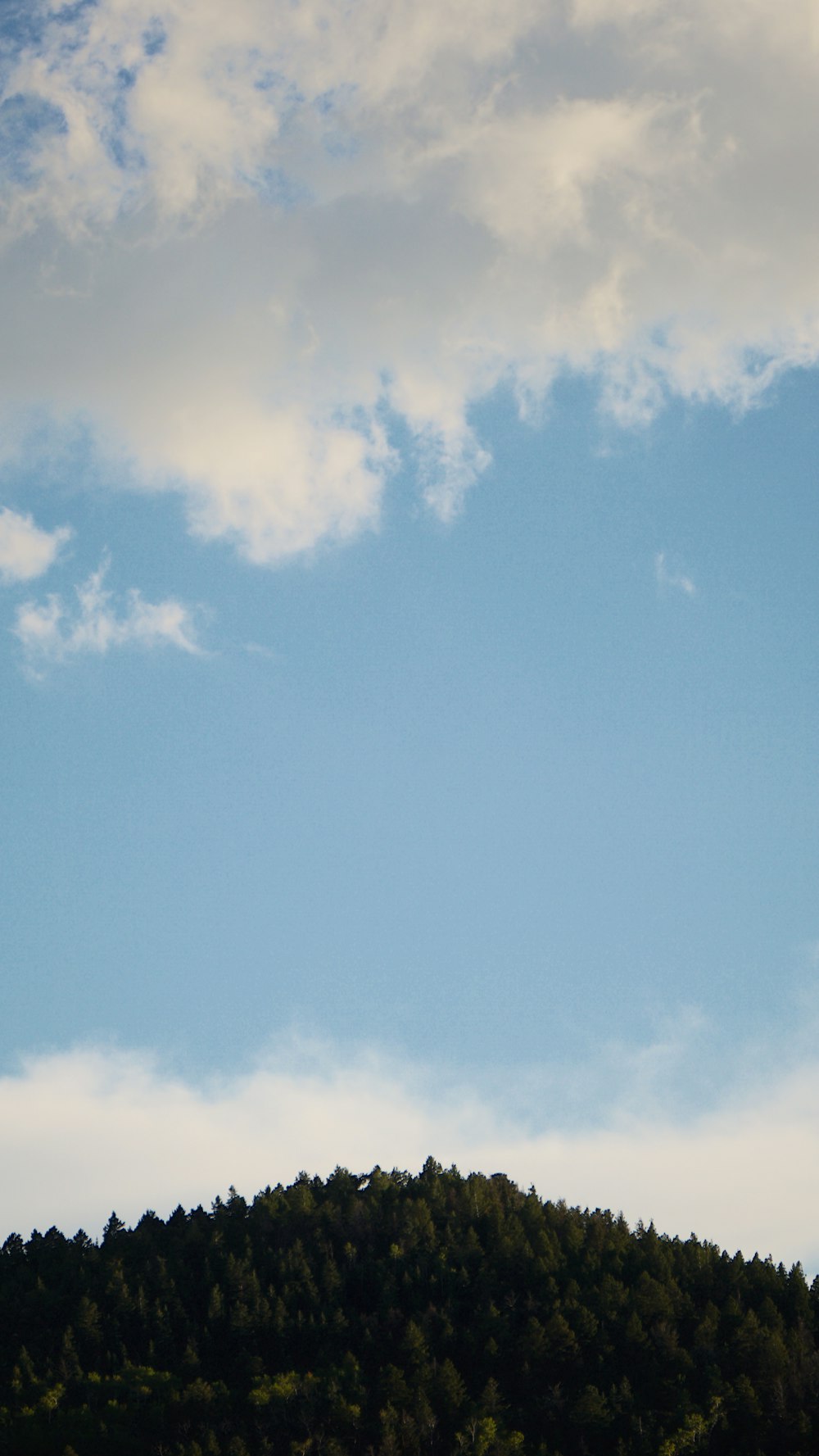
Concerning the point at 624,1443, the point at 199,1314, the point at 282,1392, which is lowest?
the point at 624,1443

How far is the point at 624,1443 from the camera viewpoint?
129 m

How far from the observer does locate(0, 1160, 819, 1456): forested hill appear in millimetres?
132750

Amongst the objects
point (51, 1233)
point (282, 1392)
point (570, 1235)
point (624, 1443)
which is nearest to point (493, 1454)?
point (624, 1443)

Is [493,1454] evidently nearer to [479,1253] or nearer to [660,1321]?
[660,1321]

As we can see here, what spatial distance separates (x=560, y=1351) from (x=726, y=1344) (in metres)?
20.1

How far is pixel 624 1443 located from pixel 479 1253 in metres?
45.1

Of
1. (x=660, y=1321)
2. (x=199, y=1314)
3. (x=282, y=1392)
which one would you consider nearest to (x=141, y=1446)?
(x=282, y=1392)

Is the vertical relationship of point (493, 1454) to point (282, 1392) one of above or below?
below

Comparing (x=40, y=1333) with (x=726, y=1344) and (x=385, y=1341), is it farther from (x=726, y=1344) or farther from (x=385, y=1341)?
(x=726, y=1344)

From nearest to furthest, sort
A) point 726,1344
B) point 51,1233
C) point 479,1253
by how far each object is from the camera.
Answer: point 726,1344
point 479,1253
point 51,1233

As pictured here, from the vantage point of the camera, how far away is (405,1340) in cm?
14862

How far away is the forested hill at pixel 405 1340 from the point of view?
133 m

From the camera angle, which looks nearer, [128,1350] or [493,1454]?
[493,1454]

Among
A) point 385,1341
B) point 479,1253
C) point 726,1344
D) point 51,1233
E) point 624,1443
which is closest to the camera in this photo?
point 624,1443
